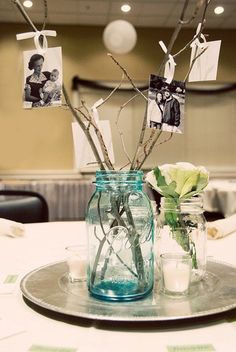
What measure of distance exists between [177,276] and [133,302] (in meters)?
0.09

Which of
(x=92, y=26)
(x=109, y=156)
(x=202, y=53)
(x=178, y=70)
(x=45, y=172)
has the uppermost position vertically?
(x=92, y=26)

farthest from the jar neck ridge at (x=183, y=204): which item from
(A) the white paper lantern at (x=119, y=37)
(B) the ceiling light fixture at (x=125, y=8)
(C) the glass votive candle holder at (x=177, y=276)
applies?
(A) the white paper lantern at (x=119, y=37)

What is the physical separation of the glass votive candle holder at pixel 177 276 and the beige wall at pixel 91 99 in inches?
224

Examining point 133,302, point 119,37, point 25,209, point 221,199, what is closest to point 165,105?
point 133,302

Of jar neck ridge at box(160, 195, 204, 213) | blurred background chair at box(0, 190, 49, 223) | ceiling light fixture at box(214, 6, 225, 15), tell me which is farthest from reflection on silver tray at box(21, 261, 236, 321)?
ceiling light fixture at box(214, 6, 225, 15)

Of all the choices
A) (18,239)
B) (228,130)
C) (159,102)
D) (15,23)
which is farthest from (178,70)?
(159,102)

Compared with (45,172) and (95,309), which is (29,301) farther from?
(45,172)

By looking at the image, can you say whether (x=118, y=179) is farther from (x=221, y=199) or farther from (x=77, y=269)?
(x=221, y=199)

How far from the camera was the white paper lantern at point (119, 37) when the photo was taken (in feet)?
20.0

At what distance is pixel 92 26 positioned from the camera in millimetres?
6391

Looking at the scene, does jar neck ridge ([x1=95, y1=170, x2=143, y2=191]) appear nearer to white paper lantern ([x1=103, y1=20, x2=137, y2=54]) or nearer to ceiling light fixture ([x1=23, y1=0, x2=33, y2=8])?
ceiling light fixture ([x1=23, y1=0, x2=33, y2=8])

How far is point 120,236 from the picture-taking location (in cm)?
76

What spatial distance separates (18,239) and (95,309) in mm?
829

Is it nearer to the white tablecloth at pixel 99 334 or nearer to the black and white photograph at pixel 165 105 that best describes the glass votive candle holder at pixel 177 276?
the white tablecloth at pixel 99 334
